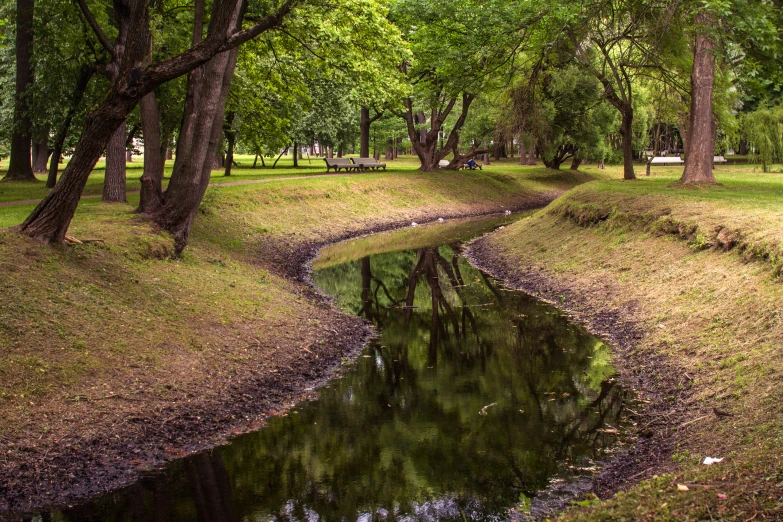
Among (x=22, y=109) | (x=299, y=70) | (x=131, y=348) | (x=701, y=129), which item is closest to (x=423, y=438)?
(x=131, y=348)

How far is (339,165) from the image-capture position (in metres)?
43.9

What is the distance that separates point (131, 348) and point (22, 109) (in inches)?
907

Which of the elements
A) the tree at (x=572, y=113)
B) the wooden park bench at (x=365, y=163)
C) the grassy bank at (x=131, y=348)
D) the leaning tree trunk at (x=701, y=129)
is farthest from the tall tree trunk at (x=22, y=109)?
the tree at (x=572, y=113)

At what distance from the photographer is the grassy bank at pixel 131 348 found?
29.3ft

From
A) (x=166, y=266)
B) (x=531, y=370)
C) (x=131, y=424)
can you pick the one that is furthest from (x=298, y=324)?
(x=131, y=424)

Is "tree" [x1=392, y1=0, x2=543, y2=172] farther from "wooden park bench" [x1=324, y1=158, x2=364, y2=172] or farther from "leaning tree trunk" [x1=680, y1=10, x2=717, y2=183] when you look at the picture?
"leaning tree trunk" [x1=680, y1=10, x2=717, y2=183]

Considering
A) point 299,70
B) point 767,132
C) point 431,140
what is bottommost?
point 431,140

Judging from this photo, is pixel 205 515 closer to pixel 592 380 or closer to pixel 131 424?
pixel 131 424

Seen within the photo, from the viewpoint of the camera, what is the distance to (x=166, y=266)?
16.0 meters

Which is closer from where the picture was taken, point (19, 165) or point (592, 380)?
point (592, 380)

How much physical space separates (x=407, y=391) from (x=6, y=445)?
5.57 metres

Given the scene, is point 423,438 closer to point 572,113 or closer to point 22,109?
point 22,109

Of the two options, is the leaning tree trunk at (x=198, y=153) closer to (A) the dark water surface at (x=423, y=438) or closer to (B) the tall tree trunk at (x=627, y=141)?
(A) the dark water surface at (x=423, y=438)

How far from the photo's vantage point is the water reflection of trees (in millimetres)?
8312
